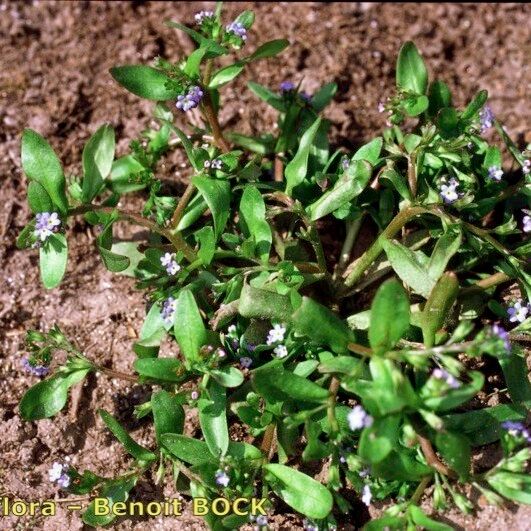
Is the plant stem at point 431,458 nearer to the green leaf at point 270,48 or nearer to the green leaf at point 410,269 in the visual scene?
the green leaf at point 410,269

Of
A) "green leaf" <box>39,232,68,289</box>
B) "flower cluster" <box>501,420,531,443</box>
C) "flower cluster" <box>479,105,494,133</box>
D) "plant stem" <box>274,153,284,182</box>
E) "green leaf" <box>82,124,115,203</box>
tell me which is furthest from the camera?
"plant stem" <box>274,153,284,182</box>

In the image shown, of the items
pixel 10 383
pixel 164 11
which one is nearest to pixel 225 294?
pixel 10 383

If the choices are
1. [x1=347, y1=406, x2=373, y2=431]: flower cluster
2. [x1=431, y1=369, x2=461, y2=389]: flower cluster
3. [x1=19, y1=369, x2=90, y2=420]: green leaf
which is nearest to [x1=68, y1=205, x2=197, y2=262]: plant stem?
[x1=19, y1=369, x2=90, y2=420]: green leaf

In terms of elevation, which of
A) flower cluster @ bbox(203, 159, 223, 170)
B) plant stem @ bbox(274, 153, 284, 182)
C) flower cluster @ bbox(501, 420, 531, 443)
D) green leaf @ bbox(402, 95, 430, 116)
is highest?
green leaf @ bbox(402, 95, 430, 116)

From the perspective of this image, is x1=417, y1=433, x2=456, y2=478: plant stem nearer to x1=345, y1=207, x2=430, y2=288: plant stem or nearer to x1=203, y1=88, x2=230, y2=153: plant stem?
x1=345, y1=207, x2=430, y2=288: plant stem

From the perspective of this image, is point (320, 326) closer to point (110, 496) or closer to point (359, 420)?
point (359, 420)

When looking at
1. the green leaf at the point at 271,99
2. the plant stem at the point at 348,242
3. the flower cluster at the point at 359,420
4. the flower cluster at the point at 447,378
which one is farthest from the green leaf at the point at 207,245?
the flower cluster at the point at 447,378
